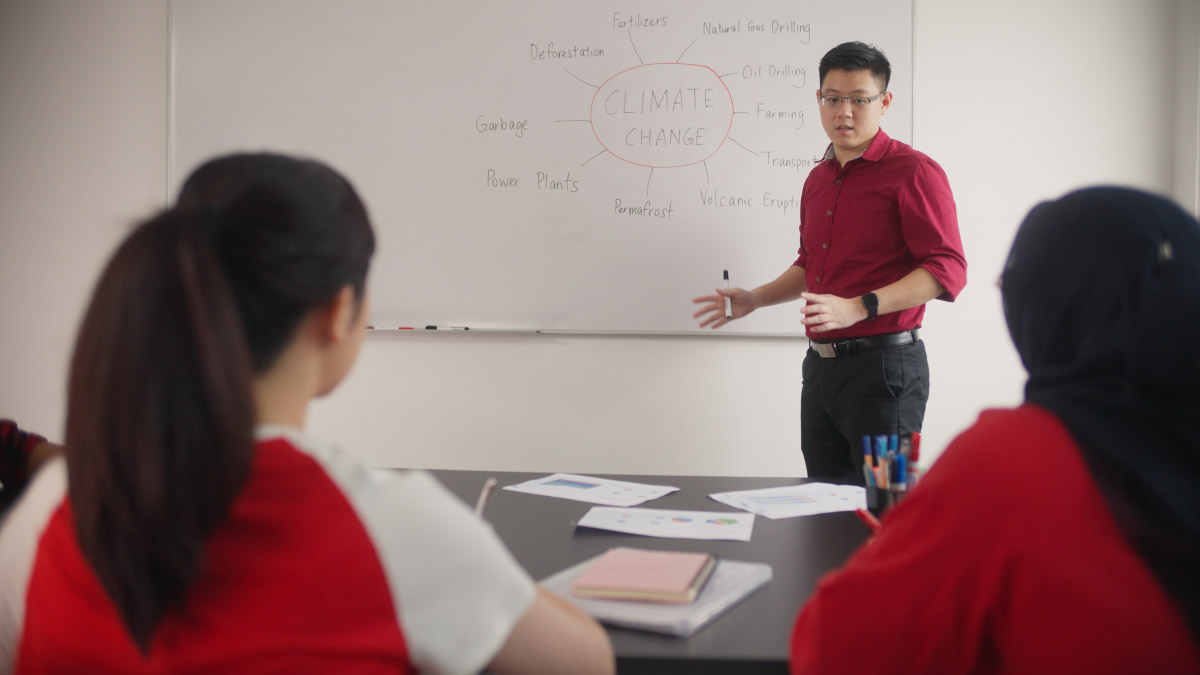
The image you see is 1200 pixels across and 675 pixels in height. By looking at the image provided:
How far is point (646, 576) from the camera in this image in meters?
1.03

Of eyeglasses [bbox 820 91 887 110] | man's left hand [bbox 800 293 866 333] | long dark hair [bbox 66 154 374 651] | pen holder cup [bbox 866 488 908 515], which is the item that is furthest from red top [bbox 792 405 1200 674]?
eyeglasses [bbox 820 91 887 110]

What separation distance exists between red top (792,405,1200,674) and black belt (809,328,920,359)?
1.50 m

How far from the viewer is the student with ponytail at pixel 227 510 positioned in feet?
2.09

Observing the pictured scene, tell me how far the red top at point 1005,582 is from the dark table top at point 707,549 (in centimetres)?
12

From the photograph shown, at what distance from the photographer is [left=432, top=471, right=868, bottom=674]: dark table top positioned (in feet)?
2.88

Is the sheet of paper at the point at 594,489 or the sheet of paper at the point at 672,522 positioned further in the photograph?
the sheet of paper at the point at 594,489

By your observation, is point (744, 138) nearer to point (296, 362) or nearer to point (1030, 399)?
point (1030, 399)

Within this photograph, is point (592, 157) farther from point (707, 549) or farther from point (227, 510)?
point (227, 510)

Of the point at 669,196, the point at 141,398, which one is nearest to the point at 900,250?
the point at 669,196

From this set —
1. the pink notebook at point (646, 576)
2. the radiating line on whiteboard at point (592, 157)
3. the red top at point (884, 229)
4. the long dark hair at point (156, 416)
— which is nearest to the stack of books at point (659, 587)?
the pink notebook at point (646, 576)

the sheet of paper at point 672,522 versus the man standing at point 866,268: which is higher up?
the man standing at point 866,268

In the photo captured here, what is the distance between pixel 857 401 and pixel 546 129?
144 centimetres

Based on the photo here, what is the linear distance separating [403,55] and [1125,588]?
2794 millimetres

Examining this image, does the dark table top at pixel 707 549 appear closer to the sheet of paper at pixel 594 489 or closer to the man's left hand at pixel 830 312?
the sheet of paper at pixel 594 489
